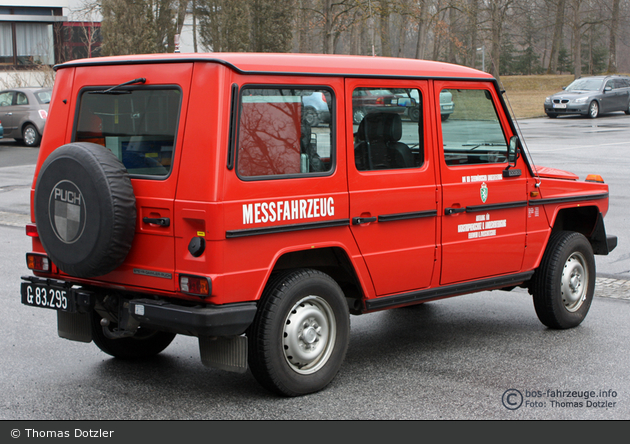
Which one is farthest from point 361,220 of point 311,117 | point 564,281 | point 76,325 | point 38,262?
point 564,281

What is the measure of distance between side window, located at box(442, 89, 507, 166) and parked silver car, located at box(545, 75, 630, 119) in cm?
3021

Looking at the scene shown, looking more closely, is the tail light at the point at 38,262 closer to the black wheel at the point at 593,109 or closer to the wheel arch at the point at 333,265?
the wheel arch at the point at 333,265

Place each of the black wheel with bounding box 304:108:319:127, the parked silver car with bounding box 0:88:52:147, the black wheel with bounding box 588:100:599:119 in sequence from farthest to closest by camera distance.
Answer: the black wheel with bounding box 588:100:599:119, the parked silver car with bounding box 0:88:52:147, the black wheel with bounding box 304:108:319:127

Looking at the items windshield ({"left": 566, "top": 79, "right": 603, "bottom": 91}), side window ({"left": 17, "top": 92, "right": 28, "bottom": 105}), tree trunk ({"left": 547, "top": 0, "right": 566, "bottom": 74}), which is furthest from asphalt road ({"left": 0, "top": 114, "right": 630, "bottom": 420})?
tree trunk ({"left": 547, "top": 0, "right": 566, "bottom": 74})

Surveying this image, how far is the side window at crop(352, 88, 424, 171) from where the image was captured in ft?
16.8

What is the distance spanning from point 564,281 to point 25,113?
21.3 m

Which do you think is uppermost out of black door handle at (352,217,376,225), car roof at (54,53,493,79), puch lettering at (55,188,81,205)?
car roof at (54,53,493,79)

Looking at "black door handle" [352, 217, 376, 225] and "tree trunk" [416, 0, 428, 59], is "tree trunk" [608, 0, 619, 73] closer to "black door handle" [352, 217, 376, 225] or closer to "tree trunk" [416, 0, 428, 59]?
"tree trunk" [416, 0, 428, 59]

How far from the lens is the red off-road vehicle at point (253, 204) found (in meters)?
4.42

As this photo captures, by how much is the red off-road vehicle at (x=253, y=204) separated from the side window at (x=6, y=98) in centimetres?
2140

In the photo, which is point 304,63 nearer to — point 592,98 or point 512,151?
point 512,151
